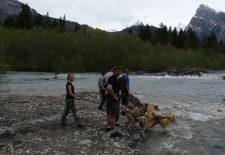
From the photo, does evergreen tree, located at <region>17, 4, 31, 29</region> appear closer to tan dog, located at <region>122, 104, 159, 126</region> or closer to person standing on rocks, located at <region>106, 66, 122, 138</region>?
tan dog, located at <region>122, 104, 159, 126</region>

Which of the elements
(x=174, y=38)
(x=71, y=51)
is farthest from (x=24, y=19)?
(x=174, y=38)

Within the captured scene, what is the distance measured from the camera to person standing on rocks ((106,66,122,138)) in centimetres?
1491

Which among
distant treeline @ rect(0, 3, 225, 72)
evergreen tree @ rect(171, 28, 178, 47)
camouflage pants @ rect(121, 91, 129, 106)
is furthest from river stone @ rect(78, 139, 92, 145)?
evergreen tree @ rect(171, 28, 178, 47)

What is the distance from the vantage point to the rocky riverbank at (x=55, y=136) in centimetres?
1315

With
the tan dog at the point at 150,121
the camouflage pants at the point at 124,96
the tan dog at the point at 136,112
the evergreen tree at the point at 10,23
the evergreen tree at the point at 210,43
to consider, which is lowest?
Result: the tan dog at the point at 150,121

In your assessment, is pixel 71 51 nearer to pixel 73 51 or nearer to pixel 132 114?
pixel 73 51

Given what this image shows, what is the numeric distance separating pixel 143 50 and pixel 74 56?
18564 millimetres

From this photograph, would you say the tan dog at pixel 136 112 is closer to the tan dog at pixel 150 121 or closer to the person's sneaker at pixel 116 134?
the tan dog at pixel 150 121

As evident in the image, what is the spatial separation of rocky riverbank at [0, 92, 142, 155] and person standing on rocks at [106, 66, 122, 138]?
0.35m

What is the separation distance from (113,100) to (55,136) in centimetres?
239

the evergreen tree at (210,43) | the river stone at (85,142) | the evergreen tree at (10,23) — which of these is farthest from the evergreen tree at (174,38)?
the river stone at (85,142)

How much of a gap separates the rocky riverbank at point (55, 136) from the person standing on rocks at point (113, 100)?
1.15 ft

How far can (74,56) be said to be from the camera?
318 feet

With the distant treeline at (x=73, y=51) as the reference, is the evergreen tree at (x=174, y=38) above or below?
above
